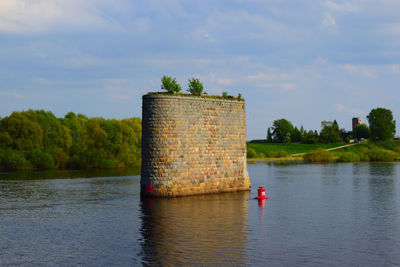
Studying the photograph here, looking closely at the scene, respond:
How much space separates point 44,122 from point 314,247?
66686 mm

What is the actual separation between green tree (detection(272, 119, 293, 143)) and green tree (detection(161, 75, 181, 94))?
129245 millimetres

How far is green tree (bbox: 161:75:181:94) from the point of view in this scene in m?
32.7

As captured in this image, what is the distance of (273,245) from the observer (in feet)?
65.4

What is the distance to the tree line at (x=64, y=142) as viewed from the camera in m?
72.1

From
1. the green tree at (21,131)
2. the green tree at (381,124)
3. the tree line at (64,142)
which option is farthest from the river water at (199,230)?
the green tree at (381,124)

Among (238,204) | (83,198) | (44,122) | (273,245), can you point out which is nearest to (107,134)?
(44,122)

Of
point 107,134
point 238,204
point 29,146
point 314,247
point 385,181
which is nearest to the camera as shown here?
point 314,247

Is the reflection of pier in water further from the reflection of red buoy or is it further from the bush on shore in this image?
the bush on shore

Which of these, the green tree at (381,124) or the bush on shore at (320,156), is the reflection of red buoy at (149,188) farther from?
the green tree at (381,124)

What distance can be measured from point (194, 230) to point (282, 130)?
139741 millimetres

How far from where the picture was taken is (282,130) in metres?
160

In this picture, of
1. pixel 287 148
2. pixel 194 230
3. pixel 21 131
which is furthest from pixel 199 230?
pixel 287 148

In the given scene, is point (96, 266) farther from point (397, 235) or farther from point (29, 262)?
point (397, 235)

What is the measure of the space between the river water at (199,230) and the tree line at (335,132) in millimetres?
111360
